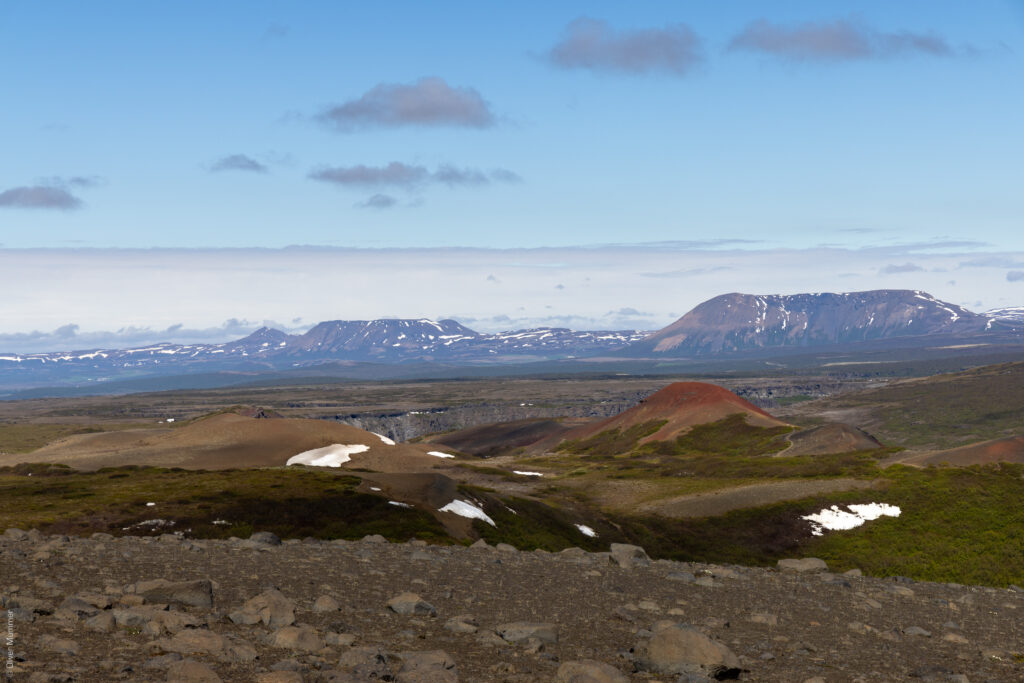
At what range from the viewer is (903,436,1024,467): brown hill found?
128125 mm

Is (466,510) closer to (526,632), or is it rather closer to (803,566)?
(803,566)

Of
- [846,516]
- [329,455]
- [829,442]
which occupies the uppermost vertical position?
[329,455]

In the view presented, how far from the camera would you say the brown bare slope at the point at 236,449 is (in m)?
156

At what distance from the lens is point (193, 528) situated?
71625 mm

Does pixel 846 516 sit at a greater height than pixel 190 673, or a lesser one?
lesser

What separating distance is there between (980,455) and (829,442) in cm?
4607

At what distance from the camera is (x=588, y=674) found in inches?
810

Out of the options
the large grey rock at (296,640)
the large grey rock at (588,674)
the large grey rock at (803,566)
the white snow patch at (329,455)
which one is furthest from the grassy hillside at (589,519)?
the large grey rock at (588,674)

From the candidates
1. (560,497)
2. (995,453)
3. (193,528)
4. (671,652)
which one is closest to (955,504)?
(995,453)

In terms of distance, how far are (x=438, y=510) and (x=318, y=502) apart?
38.0 feet

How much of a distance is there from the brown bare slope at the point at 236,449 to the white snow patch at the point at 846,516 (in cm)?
8322

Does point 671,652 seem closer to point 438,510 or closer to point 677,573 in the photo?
point 677,573

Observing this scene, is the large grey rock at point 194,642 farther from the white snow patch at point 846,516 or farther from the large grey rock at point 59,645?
the white snow patch at point 846,516

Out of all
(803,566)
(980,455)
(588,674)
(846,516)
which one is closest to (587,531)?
(846,516)
